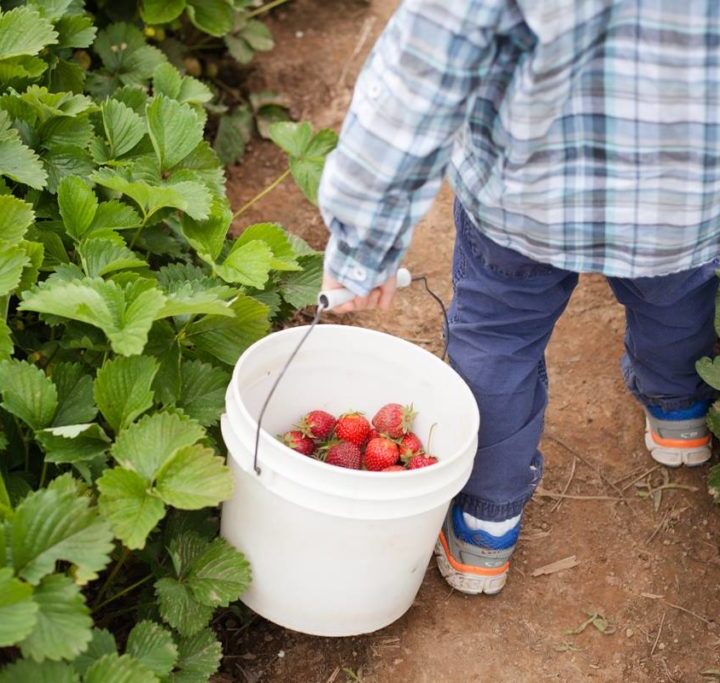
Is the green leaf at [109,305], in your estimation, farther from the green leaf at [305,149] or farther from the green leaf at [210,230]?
the green leaf at [305,149]

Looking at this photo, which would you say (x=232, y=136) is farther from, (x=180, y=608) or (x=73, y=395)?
(x=180, y=608)

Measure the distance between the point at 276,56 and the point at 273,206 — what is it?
64 centimetres

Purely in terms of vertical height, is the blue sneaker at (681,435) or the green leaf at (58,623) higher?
the green leaf at (58,623)

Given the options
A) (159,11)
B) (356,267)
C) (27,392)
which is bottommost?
(159,11)

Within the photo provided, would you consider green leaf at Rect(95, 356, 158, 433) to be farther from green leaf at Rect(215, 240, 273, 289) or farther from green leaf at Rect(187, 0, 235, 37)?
green leaf at Rect(187, 0, 235, 37)

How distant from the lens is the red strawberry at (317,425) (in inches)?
72.5

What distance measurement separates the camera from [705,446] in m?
2.17

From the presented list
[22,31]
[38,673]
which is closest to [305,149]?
[22,31]

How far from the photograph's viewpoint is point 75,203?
5.96 feet

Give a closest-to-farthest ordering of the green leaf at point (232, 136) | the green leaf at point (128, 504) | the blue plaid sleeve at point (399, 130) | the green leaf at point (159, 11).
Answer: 1. the blue plaid sleeve at point (399, 130)
2. the green leaf at point (128, 504)
3. the green leaf at point (159, 11)
4. the green leaf at point (232, 136)

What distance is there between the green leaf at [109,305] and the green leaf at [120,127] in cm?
46

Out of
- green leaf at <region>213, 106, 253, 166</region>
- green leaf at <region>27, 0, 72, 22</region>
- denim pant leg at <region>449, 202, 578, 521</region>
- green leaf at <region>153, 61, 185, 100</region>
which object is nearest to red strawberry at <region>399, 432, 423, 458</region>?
denim pant leg at <region>449, 202, 578, 521</region>

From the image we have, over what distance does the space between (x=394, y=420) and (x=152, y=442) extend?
1.51ft

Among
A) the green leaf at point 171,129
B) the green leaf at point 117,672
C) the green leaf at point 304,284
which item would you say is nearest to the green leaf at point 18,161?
the green leaf at point 171,129
